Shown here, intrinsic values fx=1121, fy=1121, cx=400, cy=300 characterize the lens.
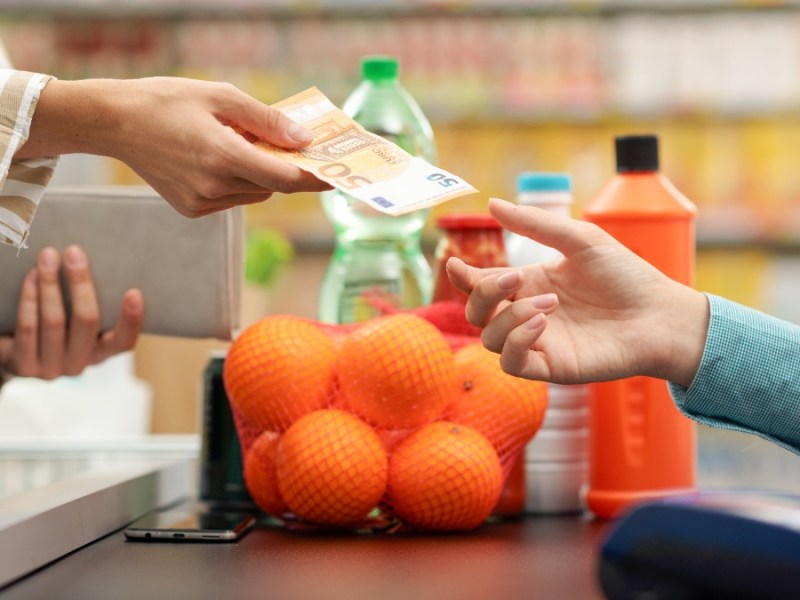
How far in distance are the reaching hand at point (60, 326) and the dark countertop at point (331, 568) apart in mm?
318

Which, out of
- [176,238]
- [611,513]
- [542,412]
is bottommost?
[611,513]

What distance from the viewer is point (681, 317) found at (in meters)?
0.99

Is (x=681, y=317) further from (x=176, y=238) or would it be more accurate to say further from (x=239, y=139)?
(x=176, y=238)

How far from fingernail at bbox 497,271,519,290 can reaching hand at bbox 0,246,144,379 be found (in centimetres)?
53

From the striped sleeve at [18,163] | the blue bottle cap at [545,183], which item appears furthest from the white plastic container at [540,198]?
the striped sleeve at [18,163]

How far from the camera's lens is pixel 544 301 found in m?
0.87

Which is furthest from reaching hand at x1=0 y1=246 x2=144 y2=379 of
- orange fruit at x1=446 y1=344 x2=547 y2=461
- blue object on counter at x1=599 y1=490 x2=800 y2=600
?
blue object on counter at x1=599 y1=490 x2=800 y2=600

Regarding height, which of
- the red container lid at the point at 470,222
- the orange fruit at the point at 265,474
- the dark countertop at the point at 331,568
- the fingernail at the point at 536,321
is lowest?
the dark countertop at the point at 331,568

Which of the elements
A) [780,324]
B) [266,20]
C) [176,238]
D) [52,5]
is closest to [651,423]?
[780,324]

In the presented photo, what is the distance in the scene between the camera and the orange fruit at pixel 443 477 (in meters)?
1.01

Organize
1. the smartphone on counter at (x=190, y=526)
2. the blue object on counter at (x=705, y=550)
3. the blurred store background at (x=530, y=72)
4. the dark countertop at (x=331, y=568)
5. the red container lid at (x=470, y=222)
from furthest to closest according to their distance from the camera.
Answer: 1. the blurred store background at (x=530, y=72)
2. the red container lid at (x=470, y=222)
3. the smartphone on counter at (x=190, y=526)
4. the dark countertop at (x=331, y=568)
5. the blue object on counter at (x=705, y=550)

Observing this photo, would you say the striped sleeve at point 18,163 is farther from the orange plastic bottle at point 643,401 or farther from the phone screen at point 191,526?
the orange plastic bottle at point 643,401

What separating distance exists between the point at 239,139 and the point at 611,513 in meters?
0.58

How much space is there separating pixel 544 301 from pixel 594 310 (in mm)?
136
